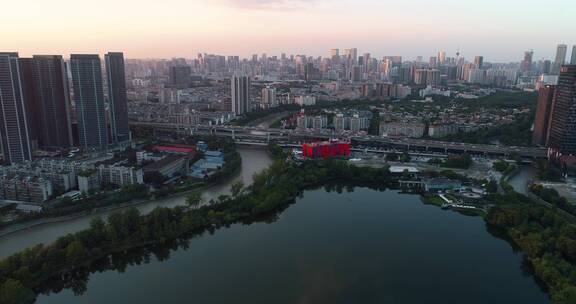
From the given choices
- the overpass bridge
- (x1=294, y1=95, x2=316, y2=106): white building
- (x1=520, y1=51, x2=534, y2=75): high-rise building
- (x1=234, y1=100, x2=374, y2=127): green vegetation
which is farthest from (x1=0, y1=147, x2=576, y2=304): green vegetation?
(x1=520, y1=51, x2=534, y2=75): high-rise building

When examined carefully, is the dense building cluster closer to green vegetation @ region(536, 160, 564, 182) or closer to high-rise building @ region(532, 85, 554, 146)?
green vegetation @ region(536, 160, 564, 182)

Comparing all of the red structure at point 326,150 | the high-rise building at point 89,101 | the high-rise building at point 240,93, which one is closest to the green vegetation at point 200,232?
the red structure at point 326,150

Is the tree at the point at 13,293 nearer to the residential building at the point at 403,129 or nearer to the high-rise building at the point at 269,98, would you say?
the residential building at the point at 403,129

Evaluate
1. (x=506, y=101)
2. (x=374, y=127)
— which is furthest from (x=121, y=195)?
(x=506, y=101)

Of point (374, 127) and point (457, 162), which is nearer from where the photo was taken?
point (457, 162)

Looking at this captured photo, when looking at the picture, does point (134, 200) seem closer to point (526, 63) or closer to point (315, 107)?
point (315, 107)

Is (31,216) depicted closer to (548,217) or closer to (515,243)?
(515,243)

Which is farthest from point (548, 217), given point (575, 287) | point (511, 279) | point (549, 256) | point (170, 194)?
Answer: point (170, 194)
